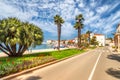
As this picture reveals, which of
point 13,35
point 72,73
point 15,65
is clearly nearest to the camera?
point 15,65

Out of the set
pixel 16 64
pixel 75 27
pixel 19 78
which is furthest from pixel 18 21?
pixel 75 27

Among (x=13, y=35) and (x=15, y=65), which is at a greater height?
(x=13, y=35)

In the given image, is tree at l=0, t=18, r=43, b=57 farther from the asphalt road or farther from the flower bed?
the asphalt road

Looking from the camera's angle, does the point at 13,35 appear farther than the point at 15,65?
Yes

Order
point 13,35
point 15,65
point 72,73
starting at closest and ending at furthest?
point 15,65, point 72,73, point 13,35

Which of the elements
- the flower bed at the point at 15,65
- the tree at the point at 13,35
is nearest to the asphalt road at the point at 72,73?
the flower bed at the point at 15,65

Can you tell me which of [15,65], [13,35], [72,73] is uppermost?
[13,35]

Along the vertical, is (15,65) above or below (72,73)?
above

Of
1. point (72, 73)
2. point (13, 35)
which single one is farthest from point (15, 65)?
point (13, 35)

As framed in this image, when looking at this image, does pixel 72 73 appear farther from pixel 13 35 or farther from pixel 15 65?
pixel 13 35

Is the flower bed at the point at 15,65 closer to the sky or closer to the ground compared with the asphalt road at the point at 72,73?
closer to the sky

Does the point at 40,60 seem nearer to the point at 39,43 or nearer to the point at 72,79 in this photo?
the point at 72,79

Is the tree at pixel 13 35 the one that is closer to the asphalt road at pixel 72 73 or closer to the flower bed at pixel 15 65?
the flower bed at pixel 15 65

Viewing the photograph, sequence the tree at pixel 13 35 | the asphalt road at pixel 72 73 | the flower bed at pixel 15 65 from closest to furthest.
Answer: the flower bed at pixel 15 65, the asphalt road at pixel 72 73, the tree at pixel 13 35
